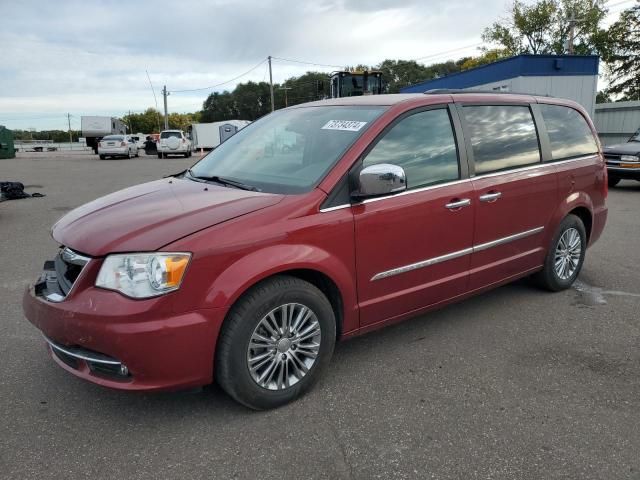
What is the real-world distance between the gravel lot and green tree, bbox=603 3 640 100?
48312mm

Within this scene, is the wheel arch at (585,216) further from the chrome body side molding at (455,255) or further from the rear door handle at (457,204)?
the rear door handle at (457,204)

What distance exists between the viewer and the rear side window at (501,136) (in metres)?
3.93

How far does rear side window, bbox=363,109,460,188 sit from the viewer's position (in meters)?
3.41

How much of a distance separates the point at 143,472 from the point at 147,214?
1.31 m

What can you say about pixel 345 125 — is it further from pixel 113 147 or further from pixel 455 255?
pixel 113 147

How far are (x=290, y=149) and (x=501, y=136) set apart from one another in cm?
167

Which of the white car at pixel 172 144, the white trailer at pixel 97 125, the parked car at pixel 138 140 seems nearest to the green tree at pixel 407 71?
the parked car at pixel 138 140

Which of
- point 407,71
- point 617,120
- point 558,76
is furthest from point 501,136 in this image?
point 407,71

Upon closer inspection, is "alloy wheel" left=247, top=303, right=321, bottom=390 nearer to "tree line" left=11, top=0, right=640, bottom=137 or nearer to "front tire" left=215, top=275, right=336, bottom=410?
"front tire" left=215, top=275, right=336, bottom=410

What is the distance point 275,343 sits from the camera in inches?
115

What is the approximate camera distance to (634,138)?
13.4m

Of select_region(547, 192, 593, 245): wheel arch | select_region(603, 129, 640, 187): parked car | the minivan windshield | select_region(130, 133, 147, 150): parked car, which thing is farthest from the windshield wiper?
select_region(130, 133, 147, 150): parked car

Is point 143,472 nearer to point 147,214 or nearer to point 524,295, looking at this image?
point 147,214

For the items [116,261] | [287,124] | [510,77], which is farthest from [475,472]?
[510,77]
